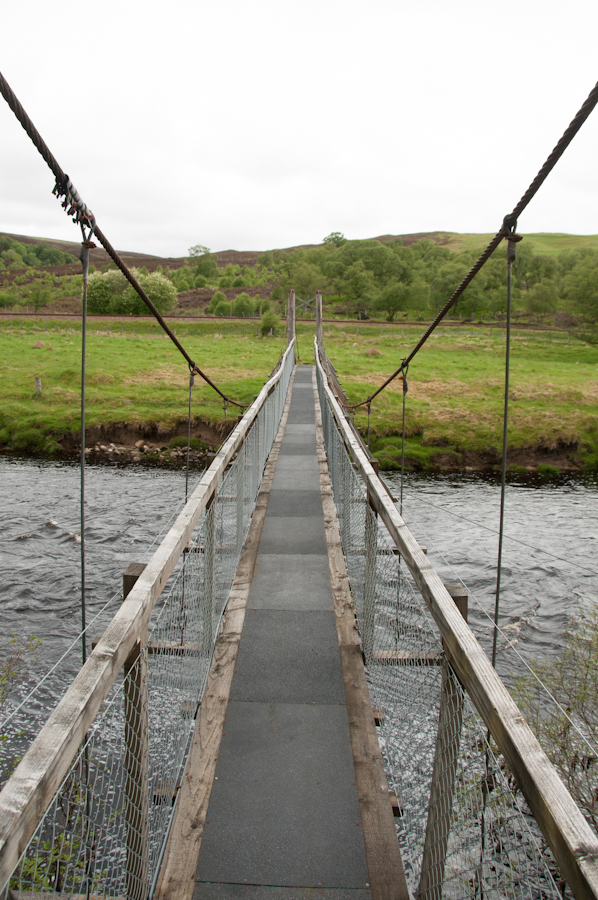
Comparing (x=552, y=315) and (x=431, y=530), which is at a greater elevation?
(x=552, y=315)

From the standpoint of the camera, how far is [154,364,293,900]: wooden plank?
1.90 metres

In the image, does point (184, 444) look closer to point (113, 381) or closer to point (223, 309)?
point (113, 381)

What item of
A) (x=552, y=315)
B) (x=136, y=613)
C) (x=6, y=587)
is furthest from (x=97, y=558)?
(x=552, y=315)

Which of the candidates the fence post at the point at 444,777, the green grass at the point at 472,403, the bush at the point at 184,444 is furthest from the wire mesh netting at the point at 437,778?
the green grass at the point at 472,403

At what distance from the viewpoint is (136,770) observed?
1.82 meters

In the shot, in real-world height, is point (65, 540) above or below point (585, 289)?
below

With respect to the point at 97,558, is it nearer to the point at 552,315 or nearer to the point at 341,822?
the point at 341,822

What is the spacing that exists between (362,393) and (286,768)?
19854 mm

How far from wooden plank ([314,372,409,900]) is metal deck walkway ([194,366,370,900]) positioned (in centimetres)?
3

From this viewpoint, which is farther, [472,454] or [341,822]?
[472,454]

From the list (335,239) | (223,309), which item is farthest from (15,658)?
(335,239)

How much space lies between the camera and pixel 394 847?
205 centimetres

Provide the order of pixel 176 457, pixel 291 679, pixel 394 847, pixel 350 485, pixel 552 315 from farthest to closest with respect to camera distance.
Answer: pixel 552 315
pixel 176 457
pixel 350 485
pixel 291 679
pixel 394 847

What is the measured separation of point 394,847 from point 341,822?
→ 0.20m
